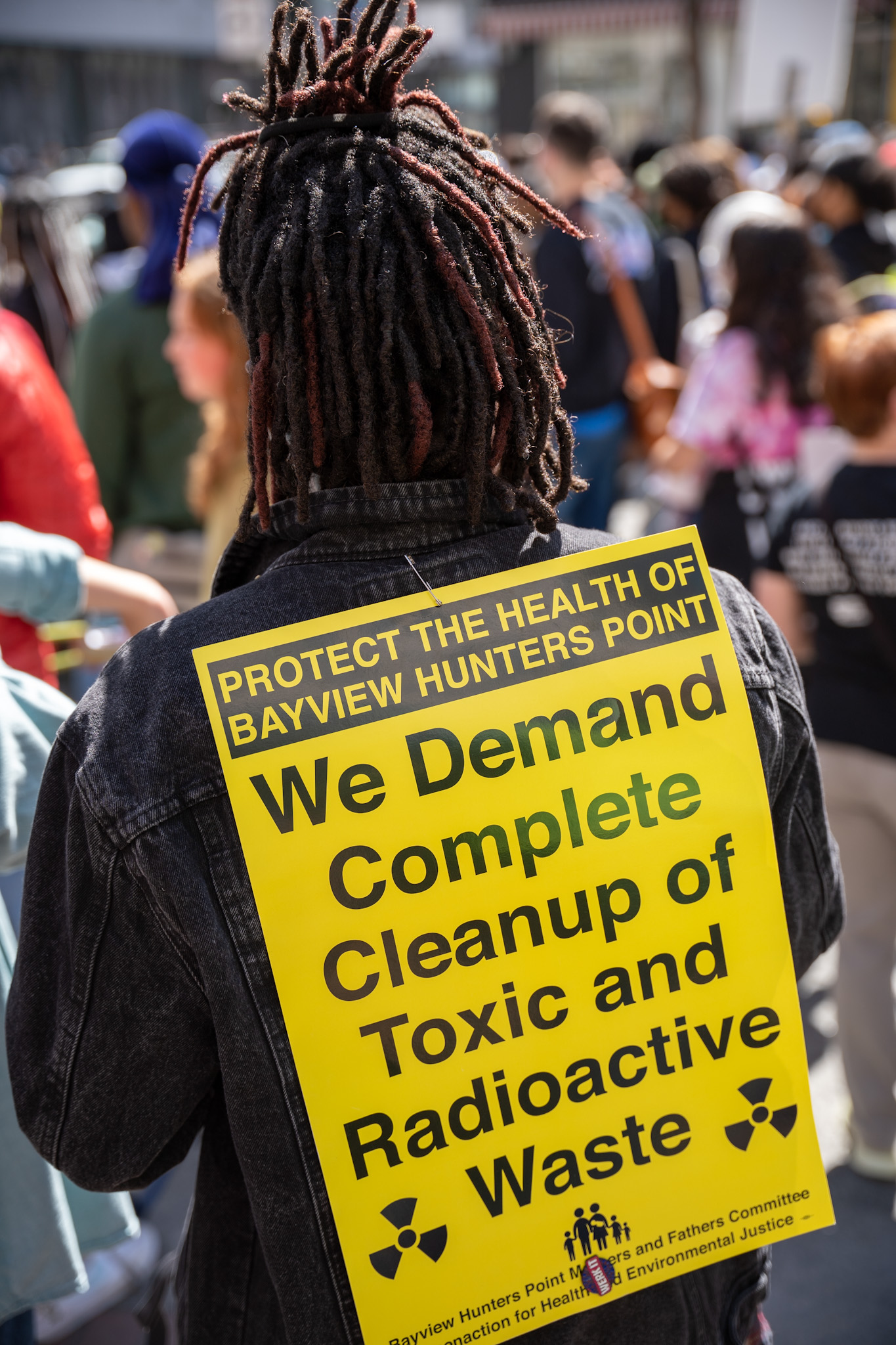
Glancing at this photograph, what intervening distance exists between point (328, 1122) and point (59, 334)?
519 centimetres

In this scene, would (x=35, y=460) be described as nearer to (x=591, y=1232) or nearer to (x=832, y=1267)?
(x=591, y=1232)

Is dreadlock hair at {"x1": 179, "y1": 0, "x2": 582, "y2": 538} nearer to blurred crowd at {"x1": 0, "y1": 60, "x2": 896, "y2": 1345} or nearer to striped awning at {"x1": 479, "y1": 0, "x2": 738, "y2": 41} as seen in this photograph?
blurred crowd at {"x1": 0, "y1": 60, "x2": 896, "y2": 1345}

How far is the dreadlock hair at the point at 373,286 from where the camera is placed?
1.03 metres

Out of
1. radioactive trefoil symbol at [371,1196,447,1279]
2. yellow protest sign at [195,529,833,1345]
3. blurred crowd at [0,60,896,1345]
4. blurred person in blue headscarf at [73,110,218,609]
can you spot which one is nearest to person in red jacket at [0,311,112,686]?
blurred crowd at [0,60,896,1345]

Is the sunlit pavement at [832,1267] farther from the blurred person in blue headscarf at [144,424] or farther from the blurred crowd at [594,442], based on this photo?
the blurred person in blue headscarf at [144,424]

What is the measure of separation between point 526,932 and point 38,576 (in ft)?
3.05

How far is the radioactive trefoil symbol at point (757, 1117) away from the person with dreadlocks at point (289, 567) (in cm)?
17

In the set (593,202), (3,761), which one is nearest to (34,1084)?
(3,761)

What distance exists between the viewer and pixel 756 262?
3.48 m

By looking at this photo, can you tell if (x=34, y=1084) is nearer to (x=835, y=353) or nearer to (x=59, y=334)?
(x=835, y=353)

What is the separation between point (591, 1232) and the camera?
110 centimetres

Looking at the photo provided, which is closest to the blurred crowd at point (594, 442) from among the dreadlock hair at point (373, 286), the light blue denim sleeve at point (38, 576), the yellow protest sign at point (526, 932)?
the light blue denim sleeve at point (38, 576)

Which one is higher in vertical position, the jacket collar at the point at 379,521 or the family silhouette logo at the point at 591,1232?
the jacket collar at the point at 379,521

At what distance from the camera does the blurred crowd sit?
1646mm
